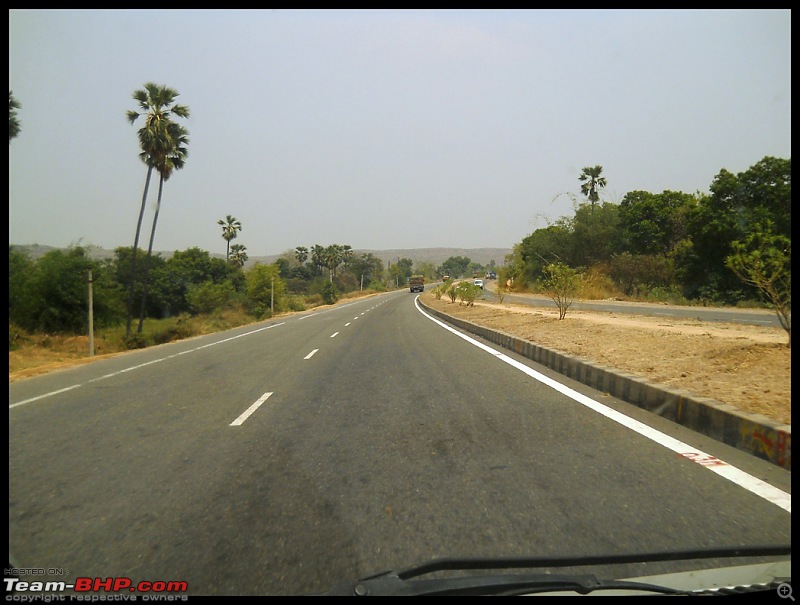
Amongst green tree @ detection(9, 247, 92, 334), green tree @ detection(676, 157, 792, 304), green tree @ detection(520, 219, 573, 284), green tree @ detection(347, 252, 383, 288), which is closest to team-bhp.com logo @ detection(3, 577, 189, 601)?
green tree @ detection(9, 247, 92, 334)

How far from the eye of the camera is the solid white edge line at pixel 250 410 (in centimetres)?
722

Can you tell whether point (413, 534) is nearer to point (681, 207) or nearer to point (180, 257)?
point (681, 207)

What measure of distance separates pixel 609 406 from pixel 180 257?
72169mm

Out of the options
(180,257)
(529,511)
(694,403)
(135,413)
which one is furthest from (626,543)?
(180,257)

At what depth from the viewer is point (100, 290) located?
35.2 metres

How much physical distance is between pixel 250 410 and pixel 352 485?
11.7 ft

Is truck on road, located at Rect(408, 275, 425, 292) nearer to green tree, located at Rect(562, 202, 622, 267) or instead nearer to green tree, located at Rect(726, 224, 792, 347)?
green tree, located at Rect(562, 202, 622, 267)

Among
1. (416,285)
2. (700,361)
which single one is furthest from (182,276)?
(700,361)

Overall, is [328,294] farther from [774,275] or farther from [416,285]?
[774,275]

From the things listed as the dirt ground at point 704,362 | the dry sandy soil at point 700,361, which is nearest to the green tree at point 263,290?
the dry sandy soil at point 700,361

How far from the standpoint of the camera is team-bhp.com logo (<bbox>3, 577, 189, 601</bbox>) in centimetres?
304

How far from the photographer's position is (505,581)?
2953 mm

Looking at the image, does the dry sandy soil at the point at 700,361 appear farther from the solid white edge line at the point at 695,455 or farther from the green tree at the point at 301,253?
the green tree at the point at 301,253

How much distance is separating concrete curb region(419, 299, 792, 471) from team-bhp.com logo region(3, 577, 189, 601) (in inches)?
184
